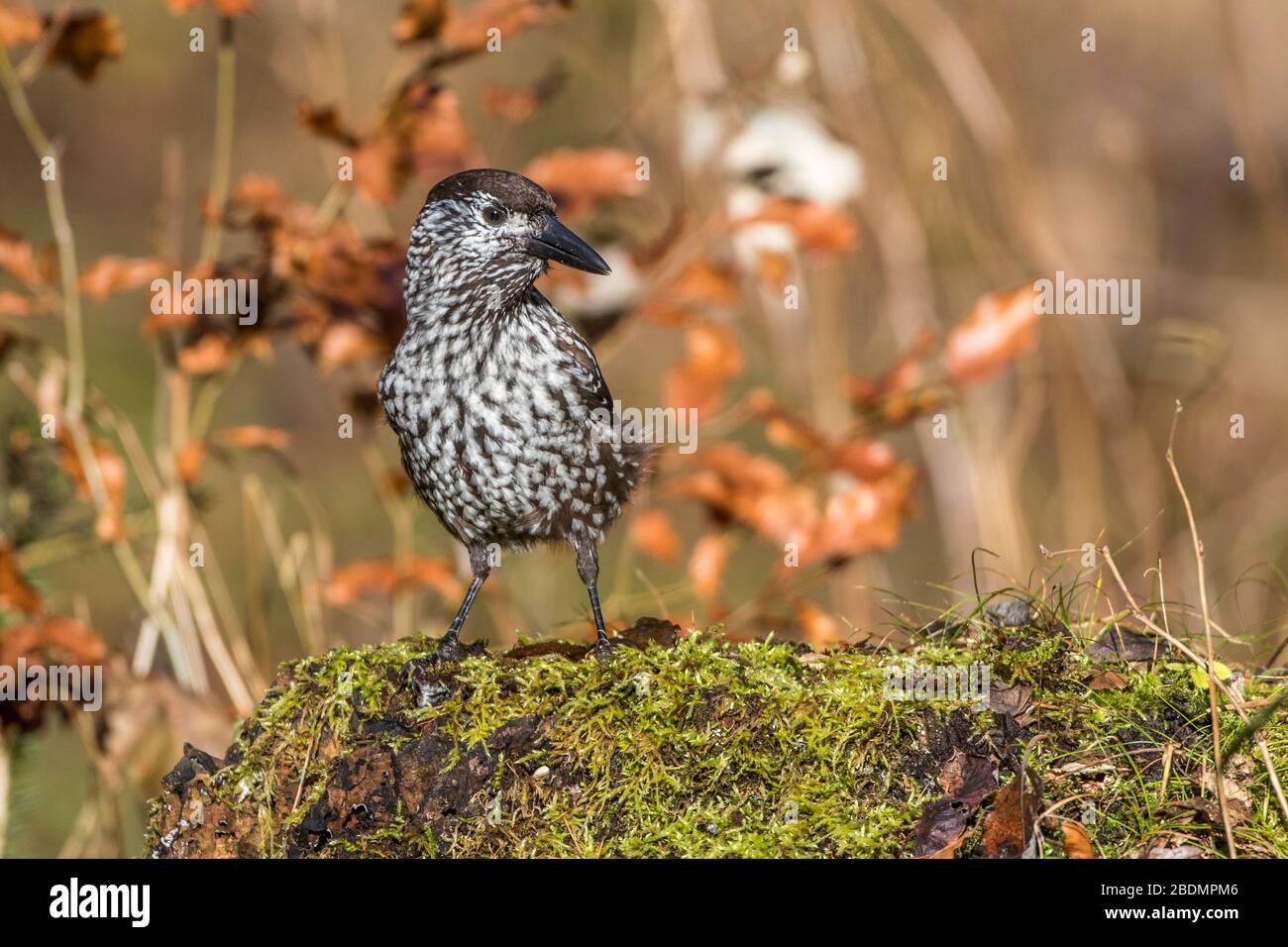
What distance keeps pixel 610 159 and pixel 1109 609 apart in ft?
8.52

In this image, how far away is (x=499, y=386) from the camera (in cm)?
351

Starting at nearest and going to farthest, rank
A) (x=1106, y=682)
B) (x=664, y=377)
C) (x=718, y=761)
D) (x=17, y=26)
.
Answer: (x=718, y=761) → (x=1106, y=682) → (x=17, y=26) → (x=664, y=377)

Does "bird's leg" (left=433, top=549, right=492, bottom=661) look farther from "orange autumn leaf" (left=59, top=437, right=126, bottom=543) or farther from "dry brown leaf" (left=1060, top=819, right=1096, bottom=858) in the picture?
"orange autumn leaf" (left=59, top=437, right=126, bottom=543)

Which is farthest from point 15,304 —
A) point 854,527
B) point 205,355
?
point 854,527

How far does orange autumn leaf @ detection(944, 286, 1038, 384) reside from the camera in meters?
4.36

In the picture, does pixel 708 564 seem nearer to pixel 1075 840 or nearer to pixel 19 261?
pixel 1075 840

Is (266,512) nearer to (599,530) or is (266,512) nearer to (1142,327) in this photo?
(599,530)

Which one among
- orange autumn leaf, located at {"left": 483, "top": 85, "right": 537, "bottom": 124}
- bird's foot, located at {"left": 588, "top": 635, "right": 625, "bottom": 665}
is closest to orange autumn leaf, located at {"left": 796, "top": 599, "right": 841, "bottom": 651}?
bird's foot, located at {"left": 588, "top": 635, "right": 625, "bottom": 665}

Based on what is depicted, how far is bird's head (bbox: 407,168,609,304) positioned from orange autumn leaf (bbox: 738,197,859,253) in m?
1.22

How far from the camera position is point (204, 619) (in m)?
4.61

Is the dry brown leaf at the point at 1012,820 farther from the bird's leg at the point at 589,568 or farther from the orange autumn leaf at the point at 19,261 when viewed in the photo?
the orange autumn leaf at the point at 19,261

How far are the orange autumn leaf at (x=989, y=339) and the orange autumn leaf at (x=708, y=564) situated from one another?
44.1 inches

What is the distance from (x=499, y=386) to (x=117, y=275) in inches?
76.2
